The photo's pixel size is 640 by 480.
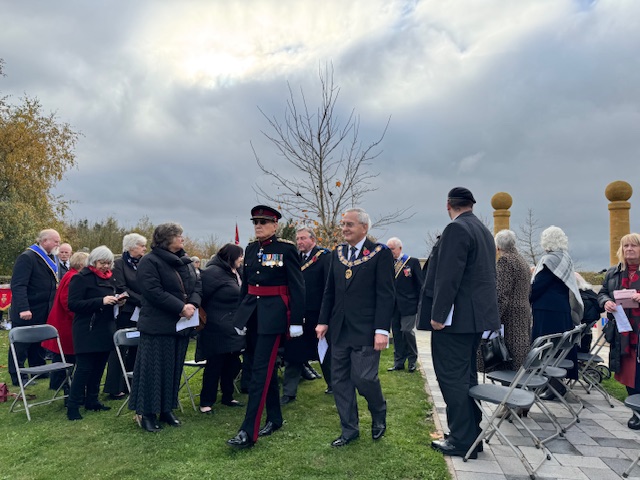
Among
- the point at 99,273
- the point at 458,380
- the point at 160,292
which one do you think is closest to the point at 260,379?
the point at 160,292

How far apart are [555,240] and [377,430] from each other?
286 centimetres

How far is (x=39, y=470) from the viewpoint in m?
3.91

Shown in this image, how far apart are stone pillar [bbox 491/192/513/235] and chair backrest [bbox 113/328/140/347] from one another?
1269cm

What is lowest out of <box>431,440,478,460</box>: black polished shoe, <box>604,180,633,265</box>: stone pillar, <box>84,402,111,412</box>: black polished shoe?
<box>431,440,478,460</box>: black polished shoe

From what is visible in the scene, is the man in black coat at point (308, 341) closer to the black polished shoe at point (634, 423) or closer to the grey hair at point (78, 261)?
the grey hair at point (78, 261)

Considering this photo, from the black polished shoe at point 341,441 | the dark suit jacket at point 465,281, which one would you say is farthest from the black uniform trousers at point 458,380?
the black polished shoe at point 341,441

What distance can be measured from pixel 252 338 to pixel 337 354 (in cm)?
80

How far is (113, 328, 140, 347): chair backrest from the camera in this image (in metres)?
5.38

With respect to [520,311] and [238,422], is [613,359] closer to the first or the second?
[520,311]

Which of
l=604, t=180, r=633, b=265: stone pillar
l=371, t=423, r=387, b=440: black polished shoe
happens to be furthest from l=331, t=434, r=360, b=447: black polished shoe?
l=604, t=180, r=633, b=265: stone pillar

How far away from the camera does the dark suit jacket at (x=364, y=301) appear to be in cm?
423

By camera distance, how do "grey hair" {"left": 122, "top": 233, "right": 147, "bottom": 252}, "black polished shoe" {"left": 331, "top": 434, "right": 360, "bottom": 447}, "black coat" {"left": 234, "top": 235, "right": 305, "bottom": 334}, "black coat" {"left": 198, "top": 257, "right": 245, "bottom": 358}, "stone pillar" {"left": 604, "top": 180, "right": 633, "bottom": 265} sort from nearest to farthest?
"black polished shoe" {"left": 331, "top": 434, "right": 360, "bottom": 447}, "black coat" {"left": 234, "top": 235, "right": 305, "bottom": 334}, "black coat" {"left": 198, "top": 257, "right": 245, "bottom": 358}, "grey hair" {"left": 122, "top": 233, "right": 147, "bottom": 252}, "stone pillar" {"left": 604, "top": 180, "right": 633, "bottom": 265}

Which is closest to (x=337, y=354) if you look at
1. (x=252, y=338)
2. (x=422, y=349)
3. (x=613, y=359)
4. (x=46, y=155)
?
(x=252, y=338)

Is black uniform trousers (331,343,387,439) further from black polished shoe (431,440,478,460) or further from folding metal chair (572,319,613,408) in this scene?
folding metal chair (572,319,613,408)
